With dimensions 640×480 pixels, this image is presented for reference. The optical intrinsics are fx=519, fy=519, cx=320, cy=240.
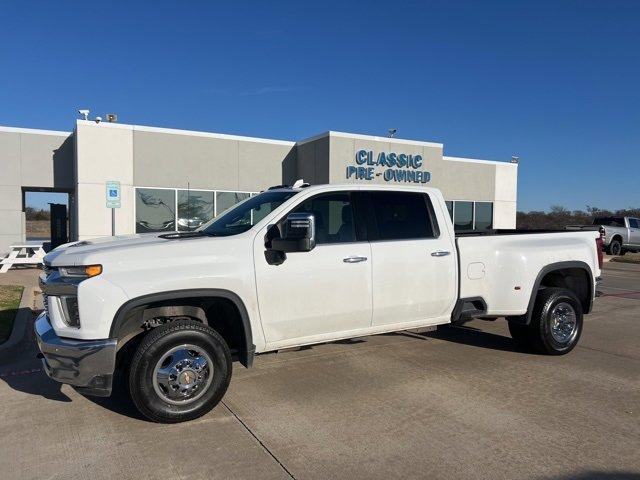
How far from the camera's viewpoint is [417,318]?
535cm

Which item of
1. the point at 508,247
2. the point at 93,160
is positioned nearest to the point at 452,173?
the point at 93,160

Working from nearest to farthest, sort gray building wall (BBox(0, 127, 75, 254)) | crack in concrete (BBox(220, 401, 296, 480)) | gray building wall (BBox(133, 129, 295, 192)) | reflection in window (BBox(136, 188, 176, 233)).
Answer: crack in concrete (BBox(220, 401, 296, 480))
gray building wall (BBox(133, 129, 295, 192))
reflection in window (BBox(136, 188, 176, 233))
gray building wall (BBox(0, 127, 75, 254))

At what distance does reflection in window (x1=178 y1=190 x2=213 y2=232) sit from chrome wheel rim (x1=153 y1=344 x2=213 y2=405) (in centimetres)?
1339

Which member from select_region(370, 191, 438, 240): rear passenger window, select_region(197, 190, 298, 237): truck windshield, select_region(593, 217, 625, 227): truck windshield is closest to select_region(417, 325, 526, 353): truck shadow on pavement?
select_region(370, 191, 438, 240): rear passenger window

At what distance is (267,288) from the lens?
444 centimetres

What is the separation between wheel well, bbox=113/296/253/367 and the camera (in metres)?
4.22

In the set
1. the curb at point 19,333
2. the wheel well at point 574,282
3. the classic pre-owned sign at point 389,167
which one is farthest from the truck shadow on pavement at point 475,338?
the classic pre-owned sign at point 389,167

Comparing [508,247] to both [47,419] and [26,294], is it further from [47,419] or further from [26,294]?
[26,294]

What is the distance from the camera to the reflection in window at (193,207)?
1723cm

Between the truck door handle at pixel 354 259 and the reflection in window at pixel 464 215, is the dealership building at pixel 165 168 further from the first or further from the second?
the truck door handle at pixel 354 259

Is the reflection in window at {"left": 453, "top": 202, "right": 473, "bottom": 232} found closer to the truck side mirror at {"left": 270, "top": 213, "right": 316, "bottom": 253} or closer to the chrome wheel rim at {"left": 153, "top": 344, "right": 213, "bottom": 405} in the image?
the truck side mirror at {"left": 270, "top": 213, "right": 316, "bottom": 253}

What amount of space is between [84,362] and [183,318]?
88 centimetres

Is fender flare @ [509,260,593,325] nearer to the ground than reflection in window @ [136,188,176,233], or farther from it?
nearer to the ground

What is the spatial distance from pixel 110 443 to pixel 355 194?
9.96ft
